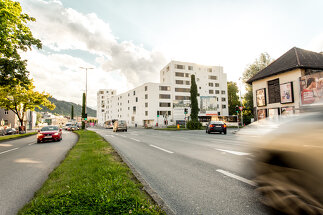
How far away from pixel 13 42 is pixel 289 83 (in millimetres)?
33239

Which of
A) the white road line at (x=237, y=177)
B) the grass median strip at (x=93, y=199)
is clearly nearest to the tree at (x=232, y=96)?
the white road line at (x=237, y=177)

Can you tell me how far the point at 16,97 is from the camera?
974 inches

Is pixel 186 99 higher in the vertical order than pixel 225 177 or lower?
higher

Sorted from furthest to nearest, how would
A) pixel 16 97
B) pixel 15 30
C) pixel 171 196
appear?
1. pixel 16 97
2. pixel 15 30
3. pixel 171 196

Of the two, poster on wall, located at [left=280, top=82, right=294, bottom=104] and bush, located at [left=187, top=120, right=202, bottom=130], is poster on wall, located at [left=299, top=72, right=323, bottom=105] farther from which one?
bush, located at [left=187, top=120, right=202, bottom=130]

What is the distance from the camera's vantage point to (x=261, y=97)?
30688 mm

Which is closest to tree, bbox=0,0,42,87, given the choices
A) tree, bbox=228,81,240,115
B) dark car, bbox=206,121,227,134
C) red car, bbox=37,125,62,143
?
red car, bbox=37,125,62,143

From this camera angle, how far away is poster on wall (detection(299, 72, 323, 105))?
72.7ft

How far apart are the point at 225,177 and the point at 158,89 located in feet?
183

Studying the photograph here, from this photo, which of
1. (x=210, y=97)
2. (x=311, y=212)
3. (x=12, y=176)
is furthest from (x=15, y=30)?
(x=210, y=97)

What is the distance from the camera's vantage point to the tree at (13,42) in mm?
9945

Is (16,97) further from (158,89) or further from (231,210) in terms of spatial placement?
(158,89)

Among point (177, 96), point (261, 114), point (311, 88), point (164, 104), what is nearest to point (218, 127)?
point (311, 88)

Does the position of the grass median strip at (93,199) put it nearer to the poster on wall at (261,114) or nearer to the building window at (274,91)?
the building window at (274,91)
